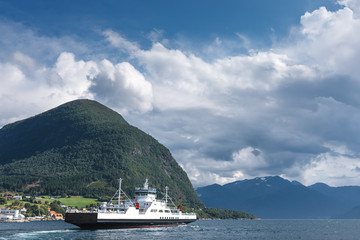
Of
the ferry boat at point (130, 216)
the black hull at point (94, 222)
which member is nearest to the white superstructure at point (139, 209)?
the ferry boat at point (130, 216)

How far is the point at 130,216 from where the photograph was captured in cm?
12669

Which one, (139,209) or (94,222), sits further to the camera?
(139,209)

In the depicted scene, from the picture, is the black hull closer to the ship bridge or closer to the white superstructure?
the white superstructure

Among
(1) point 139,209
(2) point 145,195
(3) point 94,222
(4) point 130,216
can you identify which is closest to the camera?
(3) point 94,222

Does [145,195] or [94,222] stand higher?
[145,195]

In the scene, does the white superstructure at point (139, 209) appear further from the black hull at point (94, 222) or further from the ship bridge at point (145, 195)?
the black hull at point (94, 222)

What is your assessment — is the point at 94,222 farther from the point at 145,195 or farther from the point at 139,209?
the point at 145,195

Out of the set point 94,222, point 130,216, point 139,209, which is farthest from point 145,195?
point 94,222

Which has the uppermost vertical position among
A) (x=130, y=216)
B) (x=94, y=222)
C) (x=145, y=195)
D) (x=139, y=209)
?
(x=145, y=195)

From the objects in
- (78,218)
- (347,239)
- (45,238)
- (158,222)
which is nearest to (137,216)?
(158,222)

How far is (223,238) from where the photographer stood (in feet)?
387

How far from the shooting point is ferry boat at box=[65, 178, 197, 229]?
119688mm

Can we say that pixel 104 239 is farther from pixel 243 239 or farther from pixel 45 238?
pixel 243 239

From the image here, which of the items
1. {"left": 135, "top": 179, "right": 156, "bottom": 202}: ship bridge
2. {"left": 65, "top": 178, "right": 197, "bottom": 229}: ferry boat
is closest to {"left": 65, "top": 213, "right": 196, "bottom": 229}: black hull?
{"left": 65, "top": 178, "right": 197, "bottom": 229}: ferry boat
